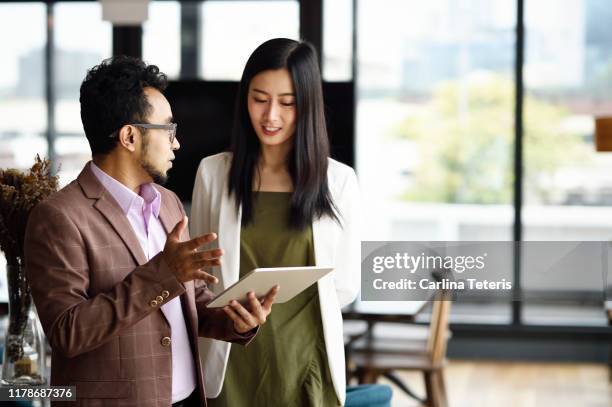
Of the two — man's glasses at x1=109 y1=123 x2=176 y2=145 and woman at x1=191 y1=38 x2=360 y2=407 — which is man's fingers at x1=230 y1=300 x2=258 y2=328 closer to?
man's glasses at x1=109 y1=123 x2=176 y2=145

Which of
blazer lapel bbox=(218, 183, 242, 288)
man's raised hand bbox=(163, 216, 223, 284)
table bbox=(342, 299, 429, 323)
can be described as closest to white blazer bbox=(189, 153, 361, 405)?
blazer lapel bbox=(218, 183, 242, 288)

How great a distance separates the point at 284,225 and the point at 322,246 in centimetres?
11

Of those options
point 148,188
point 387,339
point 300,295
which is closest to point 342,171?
point 300,295

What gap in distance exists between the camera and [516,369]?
6391 millimetres

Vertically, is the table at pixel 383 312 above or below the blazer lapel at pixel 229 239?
below

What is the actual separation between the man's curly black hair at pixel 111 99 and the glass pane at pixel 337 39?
193 inches

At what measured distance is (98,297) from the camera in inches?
67.3

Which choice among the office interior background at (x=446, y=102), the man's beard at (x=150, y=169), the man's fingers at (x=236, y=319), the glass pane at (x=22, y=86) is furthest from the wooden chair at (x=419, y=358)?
the glass pane at (x=22, y=86)

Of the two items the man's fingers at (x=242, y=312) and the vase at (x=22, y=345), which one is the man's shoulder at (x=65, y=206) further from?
the vase at (x=22, y=345)

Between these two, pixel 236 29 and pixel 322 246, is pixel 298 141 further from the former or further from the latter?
pixel 236 29

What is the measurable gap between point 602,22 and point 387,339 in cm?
279

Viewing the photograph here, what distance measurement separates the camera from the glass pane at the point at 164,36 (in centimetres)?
677

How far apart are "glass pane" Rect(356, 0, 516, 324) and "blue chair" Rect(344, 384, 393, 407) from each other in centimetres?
389

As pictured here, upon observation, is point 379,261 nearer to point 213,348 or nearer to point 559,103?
point 213,348
